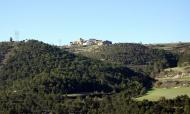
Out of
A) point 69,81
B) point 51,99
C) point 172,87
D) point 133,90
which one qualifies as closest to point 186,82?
point 172,87

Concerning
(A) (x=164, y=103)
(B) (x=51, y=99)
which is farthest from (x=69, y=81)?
(A) (x=164, y=103)

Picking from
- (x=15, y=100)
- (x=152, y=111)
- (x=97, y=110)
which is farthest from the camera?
(x=15, y=100)

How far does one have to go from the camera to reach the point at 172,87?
196 meters

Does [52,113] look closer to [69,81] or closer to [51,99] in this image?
[51,99]

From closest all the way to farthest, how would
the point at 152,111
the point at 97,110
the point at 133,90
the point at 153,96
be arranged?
the point at 152,111 < the point at 97,110 < the point at 153,96 < the point at 133,90

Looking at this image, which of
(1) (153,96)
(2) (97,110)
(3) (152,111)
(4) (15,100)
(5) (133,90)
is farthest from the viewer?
(5) (133,90)

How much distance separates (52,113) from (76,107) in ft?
24.4

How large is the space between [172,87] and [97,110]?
55.7 metres

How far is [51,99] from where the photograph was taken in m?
166

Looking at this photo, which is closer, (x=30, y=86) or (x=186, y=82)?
(x=30, y=86)

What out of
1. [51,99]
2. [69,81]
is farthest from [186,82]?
[51,99]

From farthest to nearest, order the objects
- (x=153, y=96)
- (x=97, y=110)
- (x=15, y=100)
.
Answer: (x=153, y=96) → (x=15, y=100) → (x=97, y=110)

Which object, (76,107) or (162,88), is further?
(162,88)

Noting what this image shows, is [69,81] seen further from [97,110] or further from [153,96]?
[97,110]
